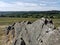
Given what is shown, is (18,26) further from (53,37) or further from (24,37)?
(53,37)

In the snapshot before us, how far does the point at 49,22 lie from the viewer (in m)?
11.9

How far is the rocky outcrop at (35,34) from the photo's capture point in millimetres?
10145

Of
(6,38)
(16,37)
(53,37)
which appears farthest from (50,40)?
(6,38)

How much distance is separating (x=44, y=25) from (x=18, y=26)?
2494 millimetres

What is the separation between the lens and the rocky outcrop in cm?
1014

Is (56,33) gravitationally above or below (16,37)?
above

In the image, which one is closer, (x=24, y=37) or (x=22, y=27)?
→ (x=24, y=37)

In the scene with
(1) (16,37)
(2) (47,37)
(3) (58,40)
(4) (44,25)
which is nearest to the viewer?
(3) (58,40)

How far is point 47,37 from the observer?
34.1 feet

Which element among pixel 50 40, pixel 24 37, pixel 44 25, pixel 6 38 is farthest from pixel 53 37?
pixel 6 38

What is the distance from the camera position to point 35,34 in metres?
11.6

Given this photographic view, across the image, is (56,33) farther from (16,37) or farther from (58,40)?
(16,37)

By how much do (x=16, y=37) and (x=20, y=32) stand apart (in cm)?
46

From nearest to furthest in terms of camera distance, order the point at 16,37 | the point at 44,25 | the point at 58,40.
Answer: the point at 58,40 → the point at 44,25 → the point at 16,37
